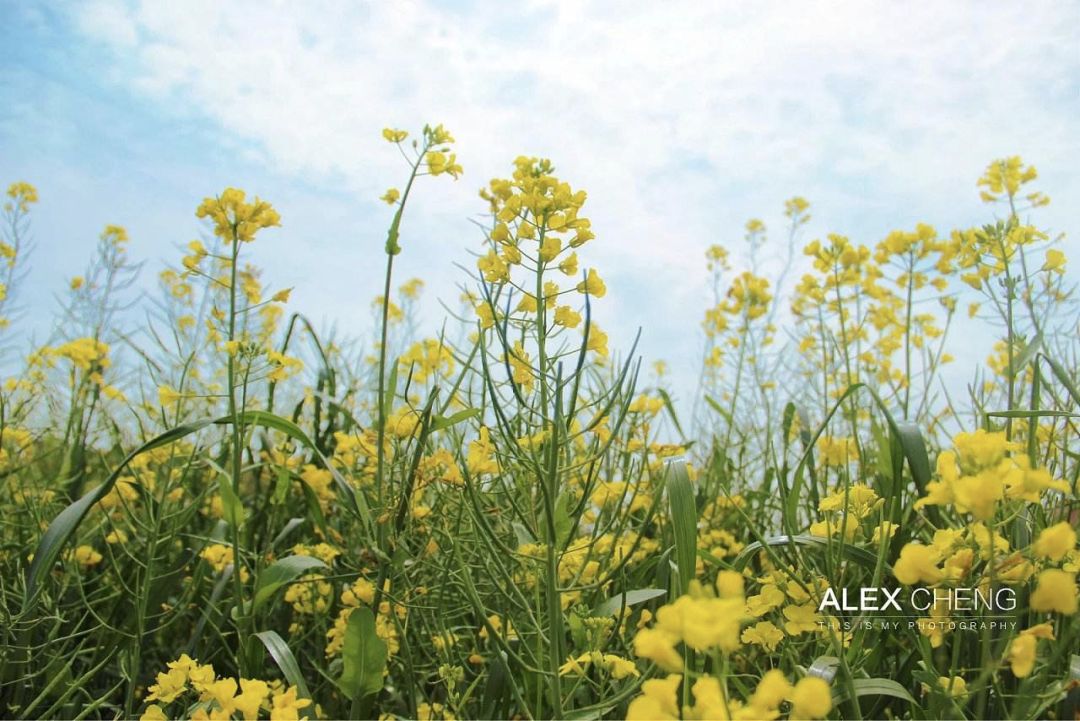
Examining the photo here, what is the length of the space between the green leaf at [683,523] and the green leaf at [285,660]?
74 cm

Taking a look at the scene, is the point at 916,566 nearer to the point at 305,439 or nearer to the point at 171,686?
the point at 171,686

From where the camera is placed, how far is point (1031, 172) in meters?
2.57

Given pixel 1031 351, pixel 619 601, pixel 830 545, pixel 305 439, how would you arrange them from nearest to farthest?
pixel 830 545
pixel 619 601
pixel 305 439
pixel 1031 351

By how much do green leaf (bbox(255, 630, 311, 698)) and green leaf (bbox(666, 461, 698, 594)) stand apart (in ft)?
2.42

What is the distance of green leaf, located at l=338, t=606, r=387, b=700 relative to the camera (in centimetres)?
145

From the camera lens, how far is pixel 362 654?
146cm

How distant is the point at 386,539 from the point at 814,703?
1.27 meters

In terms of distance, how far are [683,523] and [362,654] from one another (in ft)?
2.11

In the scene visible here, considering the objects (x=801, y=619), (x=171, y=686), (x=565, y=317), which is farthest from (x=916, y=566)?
(x=171, y=686)

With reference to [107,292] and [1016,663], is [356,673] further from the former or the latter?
[107,292]

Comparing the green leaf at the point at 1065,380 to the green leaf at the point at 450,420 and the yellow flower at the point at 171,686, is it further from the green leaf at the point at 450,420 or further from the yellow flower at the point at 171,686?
the yellow flower at the point at 171,686

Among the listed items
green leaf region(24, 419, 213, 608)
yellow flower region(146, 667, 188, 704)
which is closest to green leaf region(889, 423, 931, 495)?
yellow flower region(146, 667, 188, 704)

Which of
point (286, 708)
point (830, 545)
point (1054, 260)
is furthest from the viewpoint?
point (1054, 260)

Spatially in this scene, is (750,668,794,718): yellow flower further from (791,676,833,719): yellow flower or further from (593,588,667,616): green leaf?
(593,588,667,616): green leaf
